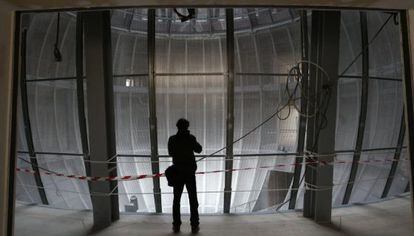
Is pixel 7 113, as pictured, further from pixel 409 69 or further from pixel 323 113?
pixel 323 113

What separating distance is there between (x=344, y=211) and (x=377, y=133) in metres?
1.90

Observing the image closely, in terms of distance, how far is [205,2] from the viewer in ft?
6.12

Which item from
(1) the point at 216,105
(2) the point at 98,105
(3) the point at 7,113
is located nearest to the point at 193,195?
(2) the point at 98,105

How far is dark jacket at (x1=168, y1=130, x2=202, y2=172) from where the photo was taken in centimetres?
350

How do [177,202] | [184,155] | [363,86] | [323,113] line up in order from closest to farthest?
[184,155] < [177,202] < [323,113] < [363,86]

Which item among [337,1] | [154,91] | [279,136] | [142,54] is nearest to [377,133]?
[279,136]

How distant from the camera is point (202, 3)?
1.88 metres

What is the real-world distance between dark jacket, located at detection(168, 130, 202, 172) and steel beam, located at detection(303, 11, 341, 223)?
183 cm

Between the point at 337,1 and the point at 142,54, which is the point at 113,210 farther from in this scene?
the point at 337,1

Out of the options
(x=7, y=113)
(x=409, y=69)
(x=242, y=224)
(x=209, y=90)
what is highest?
(x=209, y=90)

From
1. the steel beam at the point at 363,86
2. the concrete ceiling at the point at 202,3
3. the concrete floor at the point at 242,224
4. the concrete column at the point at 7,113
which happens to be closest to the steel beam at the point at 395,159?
the steel beam at the point at 363,86

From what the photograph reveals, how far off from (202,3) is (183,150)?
6.25 ft

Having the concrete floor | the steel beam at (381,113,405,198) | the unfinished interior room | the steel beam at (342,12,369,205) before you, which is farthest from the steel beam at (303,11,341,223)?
the steel beam at (381,113,405,198)

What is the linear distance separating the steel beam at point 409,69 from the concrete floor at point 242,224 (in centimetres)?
202
